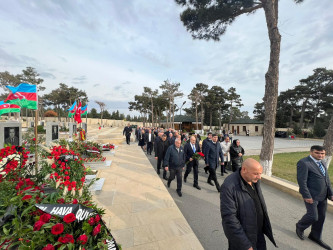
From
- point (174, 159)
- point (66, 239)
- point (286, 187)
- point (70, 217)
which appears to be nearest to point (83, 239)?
point (66, 239)

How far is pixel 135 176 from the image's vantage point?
621 centimetres

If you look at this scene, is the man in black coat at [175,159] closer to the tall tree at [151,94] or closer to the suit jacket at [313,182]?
the suit jacket at [313,182]

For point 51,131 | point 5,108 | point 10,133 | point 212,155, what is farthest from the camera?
point 51,131

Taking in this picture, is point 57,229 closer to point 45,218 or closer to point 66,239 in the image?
point 66,239

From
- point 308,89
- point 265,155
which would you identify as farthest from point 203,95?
point 265,155

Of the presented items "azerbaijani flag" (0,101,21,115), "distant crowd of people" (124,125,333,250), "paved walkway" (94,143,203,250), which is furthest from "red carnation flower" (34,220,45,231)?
"azerbaijani flag" (0,101,21,115)

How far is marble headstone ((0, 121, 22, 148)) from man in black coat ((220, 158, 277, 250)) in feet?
23.2

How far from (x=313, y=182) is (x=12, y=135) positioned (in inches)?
343

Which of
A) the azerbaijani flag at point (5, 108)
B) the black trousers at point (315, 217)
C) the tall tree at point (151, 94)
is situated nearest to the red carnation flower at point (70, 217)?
the black trousers at point (315, 217)

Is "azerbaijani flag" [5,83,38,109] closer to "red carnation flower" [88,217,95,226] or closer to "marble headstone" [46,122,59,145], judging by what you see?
"marble headstone" [46,122,59,145]

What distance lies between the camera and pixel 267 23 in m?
6.83

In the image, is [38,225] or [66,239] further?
[38,225]

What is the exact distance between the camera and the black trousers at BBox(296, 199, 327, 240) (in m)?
2.78

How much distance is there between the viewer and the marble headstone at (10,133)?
17.7ft
